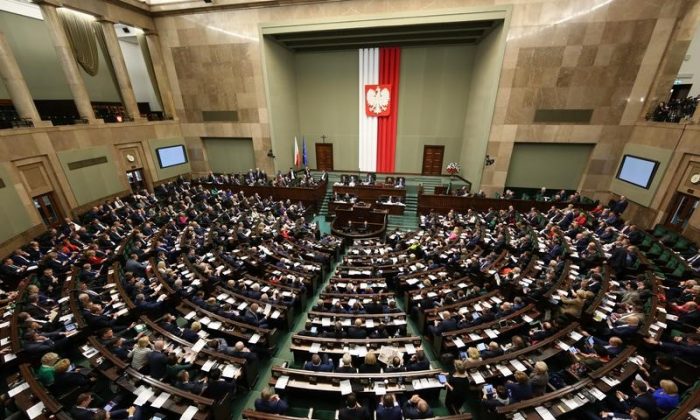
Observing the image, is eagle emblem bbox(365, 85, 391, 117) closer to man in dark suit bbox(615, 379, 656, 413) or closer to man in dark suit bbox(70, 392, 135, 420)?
man in dark suit bbox(615, 379, 656, 413)

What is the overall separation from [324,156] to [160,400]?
61.5 ft

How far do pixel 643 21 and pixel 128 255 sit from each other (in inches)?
903

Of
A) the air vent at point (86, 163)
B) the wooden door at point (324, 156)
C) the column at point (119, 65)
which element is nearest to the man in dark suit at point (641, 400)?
the wooden door at point (324, 156)

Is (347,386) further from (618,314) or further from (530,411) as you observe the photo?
(618,314)

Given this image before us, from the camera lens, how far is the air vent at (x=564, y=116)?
14148mm

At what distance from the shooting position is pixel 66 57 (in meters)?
13.0

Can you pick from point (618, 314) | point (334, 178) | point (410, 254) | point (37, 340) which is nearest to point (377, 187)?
point (334, 178)

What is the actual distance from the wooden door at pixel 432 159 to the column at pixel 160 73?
17.4 meters

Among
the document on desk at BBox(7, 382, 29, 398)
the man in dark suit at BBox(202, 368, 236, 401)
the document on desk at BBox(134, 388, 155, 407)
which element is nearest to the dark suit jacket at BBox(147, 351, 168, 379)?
A: the document on desk at BBox(134, 388, 155, 407)

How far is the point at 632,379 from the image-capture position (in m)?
4.83

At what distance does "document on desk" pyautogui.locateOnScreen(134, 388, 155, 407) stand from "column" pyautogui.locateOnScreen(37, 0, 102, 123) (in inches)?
590

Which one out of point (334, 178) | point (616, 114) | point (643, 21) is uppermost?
point (643, 21)

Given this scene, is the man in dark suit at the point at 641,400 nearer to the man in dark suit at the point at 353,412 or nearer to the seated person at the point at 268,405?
the man in dark suit at the point at 353,412

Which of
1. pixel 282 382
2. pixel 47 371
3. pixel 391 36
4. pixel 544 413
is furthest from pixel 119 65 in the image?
pixel 544 413
